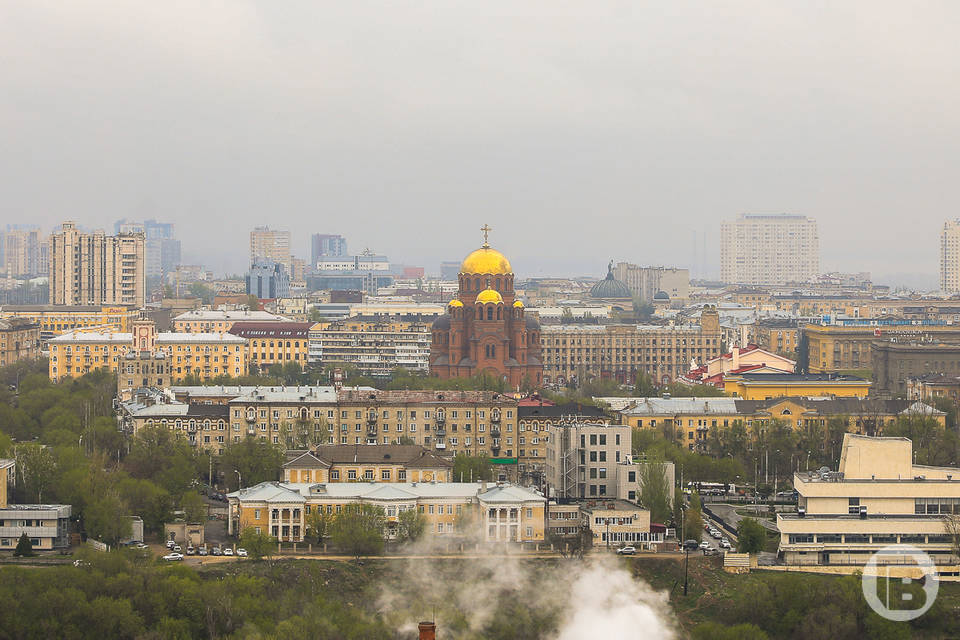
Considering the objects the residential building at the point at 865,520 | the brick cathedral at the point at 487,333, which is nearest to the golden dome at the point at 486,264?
the brick cathedral at the point at 487,333

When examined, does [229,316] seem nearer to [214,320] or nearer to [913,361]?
[214,320]

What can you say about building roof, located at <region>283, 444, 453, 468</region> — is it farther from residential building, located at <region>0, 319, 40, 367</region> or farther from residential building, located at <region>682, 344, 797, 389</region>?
residential building, located at <region>0, 319, 40, 367</region>

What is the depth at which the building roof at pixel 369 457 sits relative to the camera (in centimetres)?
6450

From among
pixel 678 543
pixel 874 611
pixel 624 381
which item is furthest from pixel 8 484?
pixel 624 381

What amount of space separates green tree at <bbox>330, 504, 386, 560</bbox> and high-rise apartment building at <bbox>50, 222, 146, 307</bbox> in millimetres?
94433

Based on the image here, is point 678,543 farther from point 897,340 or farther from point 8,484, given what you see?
point 897,340

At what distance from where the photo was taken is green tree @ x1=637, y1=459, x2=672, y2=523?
6028 centimetres

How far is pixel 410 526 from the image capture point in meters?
57.8

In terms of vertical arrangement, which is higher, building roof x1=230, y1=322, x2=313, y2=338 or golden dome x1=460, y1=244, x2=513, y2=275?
golden dome x1=460, y1=244, x2=513, y2=275

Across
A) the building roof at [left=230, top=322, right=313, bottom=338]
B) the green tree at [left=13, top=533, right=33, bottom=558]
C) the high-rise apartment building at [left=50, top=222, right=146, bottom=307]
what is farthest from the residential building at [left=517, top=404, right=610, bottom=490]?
the high-rise apartment building at [left=50, top=222, right=146, bottom=307]

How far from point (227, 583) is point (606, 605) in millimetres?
10285

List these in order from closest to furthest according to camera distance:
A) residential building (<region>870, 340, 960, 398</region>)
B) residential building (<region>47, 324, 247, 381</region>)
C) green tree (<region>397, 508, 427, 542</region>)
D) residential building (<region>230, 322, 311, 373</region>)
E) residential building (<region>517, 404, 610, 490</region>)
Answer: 1. green tree (<region>397, 508, 427, 542</region>)
2. residential building (<region>517, 404, 610, 490</region>)
3. residential building (<region>870, 340, 960, 398</region>)
4. residential building (<region>47, 324, 247, 381</region>)
5. residential building (<region>230, 322, 311, 373</region>)

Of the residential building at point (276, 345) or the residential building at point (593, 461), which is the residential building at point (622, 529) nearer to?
the residential building at point (593, 461)

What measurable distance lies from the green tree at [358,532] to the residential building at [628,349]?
222ft
